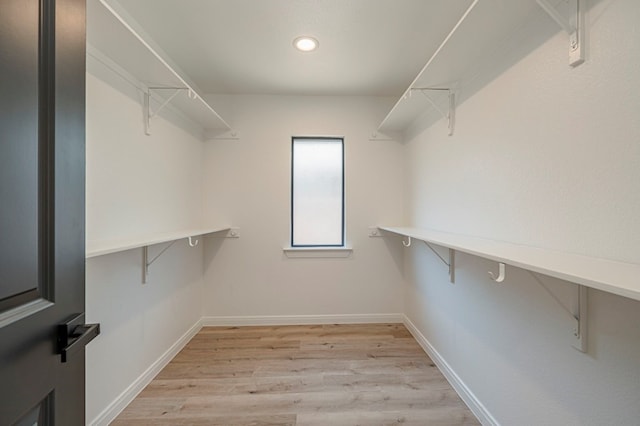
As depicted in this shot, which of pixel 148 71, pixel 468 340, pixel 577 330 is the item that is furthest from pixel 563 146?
pixel 148 71

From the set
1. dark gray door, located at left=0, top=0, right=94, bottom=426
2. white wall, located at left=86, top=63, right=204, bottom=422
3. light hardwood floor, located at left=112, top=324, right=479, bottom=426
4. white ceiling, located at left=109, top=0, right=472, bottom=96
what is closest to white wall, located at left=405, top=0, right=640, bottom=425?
light hardwood floor, located at left=112, top=324, right=479, bottom=426

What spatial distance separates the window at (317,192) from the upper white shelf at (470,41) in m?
1.09

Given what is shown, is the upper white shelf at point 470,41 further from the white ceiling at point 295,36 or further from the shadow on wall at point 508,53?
the white ceiling at point 295,36

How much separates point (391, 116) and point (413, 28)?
0.76 m

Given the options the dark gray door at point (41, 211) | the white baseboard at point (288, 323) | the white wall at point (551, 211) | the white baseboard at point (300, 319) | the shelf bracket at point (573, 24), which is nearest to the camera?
the dark gray door at point (41, 211)

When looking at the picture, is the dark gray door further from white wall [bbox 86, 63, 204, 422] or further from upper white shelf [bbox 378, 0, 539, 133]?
upper white shelf [bbox 378, 0, 539, 133]

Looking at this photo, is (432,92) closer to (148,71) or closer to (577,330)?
(577,330)

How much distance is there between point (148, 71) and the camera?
1.67 metres

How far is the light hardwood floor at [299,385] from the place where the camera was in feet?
5.25

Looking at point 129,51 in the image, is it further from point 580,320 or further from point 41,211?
point 580,320

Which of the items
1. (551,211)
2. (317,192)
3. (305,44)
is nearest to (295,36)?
(305,44)

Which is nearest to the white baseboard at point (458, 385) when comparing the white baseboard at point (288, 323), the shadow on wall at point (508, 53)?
the white baseboard at point (288, 323)

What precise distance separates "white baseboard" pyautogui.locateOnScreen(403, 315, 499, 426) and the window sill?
3.38ft

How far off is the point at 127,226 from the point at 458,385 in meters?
2.40
